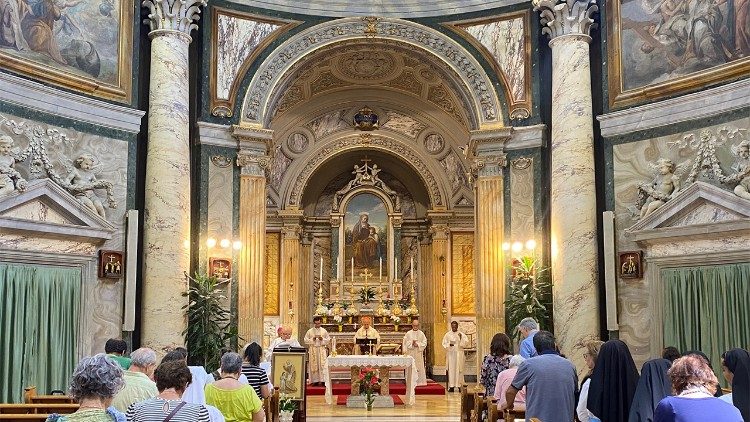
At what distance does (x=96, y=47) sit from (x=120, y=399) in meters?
9.62

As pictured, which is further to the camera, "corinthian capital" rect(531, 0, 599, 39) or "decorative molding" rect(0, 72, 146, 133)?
"corinthian capital" rect(531, 0, 599, 39)

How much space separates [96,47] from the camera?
48.9ft

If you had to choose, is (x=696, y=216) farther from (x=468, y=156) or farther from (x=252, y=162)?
(x=252, y=162)

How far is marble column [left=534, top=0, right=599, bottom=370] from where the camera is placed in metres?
15.4

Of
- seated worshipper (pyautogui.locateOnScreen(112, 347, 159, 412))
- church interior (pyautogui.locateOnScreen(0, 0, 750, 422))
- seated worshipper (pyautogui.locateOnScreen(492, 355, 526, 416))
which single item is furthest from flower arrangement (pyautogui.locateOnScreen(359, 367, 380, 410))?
seated worshipper (pyautogui.locateOnScreen(112, 347, 159, 412))

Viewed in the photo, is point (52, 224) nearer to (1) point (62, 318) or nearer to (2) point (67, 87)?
(1) point (62, 318)

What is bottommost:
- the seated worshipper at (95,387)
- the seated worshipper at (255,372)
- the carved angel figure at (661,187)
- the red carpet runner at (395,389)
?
the red carpet runner at (395,389)

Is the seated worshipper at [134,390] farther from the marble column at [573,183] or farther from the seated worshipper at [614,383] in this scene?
the marble column at [573,183]

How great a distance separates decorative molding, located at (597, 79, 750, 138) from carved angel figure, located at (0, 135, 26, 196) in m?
9.59

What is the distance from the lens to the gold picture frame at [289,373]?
1257cm

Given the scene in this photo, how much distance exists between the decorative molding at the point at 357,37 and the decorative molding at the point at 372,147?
6005 mm

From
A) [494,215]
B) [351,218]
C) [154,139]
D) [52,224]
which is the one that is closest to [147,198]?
[154,139]

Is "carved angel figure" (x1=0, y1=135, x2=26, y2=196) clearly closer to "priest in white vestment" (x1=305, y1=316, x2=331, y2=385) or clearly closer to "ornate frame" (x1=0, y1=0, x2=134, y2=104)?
"ornate frame" (x1=0, y1=0, x2=134, y2=104)

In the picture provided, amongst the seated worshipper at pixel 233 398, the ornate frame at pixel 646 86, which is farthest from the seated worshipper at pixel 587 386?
the ornate frame at pixel 646 86
